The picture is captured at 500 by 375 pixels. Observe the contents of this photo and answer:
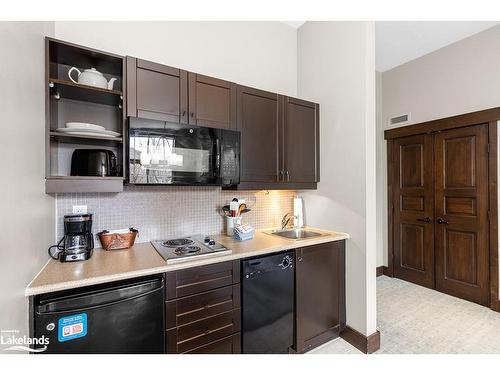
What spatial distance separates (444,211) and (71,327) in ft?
12.2

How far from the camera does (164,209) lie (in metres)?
2.04

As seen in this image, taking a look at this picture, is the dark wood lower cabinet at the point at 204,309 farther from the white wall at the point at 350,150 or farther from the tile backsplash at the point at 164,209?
the white wall at the point at 350,150

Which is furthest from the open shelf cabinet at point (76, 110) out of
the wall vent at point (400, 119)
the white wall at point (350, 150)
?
the wall vent at point (400, 119)

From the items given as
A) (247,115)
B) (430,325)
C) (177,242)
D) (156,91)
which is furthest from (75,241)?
(430,325)

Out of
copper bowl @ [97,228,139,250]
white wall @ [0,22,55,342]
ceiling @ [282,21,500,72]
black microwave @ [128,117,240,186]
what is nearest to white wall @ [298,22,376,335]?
ceiling @ [282,21,500,72]

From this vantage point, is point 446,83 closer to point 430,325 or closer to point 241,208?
point 430,325

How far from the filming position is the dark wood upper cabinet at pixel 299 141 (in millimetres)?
2244

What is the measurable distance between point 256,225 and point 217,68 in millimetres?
1562

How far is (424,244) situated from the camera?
3234 mm

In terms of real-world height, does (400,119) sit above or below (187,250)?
above

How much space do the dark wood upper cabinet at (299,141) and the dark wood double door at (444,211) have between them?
1.77 metres

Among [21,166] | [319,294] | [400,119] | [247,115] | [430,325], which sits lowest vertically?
[430,325]

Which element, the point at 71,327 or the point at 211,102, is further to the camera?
the point at 211,102

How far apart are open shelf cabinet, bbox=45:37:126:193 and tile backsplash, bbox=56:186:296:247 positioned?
281mm
